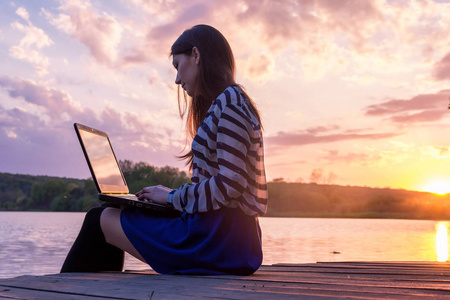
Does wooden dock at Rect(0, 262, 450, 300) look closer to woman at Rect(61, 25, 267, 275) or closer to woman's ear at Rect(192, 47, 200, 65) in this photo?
woman at Rect(61, 25, 267, 275)

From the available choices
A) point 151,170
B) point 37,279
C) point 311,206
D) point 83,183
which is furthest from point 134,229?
point 311,206

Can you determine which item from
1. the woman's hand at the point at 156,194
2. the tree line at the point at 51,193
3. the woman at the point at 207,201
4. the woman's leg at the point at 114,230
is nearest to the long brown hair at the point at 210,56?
the woman at the point at 207,201

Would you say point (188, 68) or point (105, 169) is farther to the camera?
point (105, 169)

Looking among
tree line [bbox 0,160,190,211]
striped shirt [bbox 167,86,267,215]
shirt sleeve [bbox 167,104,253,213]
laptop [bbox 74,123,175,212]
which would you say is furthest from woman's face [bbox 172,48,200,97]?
tree line [bbox 0,160,190,211]

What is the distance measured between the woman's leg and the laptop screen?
0.19 metres

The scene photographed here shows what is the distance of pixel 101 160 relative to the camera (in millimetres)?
2807

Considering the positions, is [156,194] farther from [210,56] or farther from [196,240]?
[210,56]

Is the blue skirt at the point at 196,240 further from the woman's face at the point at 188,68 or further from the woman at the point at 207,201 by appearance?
the woman's face at the point at 188,68

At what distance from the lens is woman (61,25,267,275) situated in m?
2.14

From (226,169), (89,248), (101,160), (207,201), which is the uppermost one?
(101,160)

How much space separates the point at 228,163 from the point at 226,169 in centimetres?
3

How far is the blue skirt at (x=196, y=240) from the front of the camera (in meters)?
2.22

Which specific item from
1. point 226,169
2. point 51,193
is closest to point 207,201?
point 226,169

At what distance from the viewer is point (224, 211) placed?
7.29 ft
